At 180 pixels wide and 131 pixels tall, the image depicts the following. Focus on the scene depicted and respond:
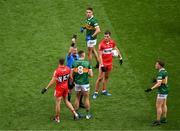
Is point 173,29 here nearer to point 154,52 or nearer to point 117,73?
point 154,52

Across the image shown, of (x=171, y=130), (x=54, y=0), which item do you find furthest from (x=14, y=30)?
(x=171, y=130)

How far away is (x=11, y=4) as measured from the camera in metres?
23.5

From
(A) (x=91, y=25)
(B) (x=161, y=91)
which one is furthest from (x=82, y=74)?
(A) (x=91, y=25)

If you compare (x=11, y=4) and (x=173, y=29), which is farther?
(x=11, y=4)

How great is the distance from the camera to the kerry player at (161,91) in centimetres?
1553

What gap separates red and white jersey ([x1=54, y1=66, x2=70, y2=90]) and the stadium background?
1.23 metres

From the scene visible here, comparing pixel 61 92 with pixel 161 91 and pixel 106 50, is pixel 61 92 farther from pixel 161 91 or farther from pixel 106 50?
pixel 161 91

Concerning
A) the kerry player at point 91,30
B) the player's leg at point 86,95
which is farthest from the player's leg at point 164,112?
the kerry player at point 91,30

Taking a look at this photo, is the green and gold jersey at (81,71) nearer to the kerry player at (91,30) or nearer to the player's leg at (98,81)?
the player's leg at (98,81)

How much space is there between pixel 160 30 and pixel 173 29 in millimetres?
571

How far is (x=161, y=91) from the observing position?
15.6 meters

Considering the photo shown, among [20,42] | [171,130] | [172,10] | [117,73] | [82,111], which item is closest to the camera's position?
[171,130]

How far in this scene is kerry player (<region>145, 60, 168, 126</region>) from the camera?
51.0ft

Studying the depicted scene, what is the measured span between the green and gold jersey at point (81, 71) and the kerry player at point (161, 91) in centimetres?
182
